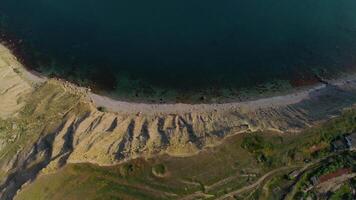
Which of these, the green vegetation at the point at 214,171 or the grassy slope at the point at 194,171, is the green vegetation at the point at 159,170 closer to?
the green vegetation at the point at 214,171

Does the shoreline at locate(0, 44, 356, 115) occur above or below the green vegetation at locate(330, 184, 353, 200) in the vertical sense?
above

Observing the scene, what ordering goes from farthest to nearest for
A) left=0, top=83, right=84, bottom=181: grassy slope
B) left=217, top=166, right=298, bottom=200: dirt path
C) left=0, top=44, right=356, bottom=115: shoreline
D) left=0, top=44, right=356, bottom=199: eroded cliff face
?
left=0, top=44, right=356, bottom=115: shoreline, left=0, top=83, right=84, bottom=181: grassy slope, left=0, top=44, right=356, bottom=199: eroded cliff face, left=217, top=166, right=298, bottom=200: dirt path

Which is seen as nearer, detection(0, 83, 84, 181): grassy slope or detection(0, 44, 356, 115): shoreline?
detection(0, 83, 84, 181): grassy slope

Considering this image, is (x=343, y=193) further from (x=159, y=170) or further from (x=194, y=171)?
(x=159, y=170)

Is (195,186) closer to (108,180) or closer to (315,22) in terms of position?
(108,180)

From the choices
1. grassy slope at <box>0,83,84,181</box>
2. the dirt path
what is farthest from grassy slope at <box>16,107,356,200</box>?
grassy slope at <box>0,83,84,181</box>

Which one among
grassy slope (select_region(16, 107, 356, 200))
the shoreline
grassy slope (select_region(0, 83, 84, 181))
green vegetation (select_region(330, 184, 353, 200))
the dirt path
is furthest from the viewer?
the shoreline

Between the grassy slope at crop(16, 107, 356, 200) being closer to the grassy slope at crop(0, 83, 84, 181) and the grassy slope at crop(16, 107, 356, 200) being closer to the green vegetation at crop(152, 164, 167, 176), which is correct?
the green vegetation at crop(152, 164, 167, 176)
